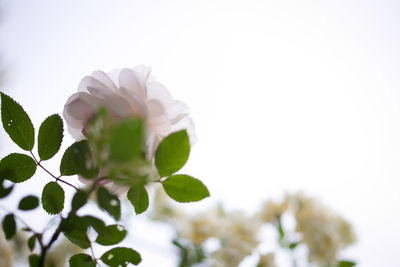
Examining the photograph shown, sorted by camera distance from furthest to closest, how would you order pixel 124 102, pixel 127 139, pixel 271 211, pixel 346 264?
1. pixel 271 211
2. pixel 346 264
3. pixel 124 102
4. pixel 127 139

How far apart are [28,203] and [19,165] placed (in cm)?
7

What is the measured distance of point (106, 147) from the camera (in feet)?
0.73

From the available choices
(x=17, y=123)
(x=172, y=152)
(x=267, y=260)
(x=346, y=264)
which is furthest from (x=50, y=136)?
(x=346, y=264)

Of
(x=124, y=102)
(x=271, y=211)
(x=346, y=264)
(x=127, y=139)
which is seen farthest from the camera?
(x=271, y=211)

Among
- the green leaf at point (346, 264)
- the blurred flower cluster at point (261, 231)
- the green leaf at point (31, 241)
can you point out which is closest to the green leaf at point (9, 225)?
the green leaf at point (31, 241)

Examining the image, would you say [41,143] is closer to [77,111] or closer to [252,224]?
[77,111]

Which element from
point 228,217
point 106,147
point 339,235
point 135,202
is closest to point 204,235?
point 228,217

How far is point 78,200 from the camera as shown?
0.25m

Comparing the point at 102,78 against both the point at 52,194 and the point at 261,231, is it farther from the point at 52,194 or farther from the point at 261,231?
the point at 261,231

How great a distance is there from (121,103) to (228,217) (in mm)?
968

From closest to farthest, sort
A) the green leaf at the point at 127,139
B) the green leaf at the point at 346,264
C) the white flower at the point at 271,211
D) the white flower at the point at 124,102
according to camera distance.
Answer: the green leaf at the point at 127,139 → the white flower at the point at 124,102 → the green leaf at the point at 346,264 → the white flower at the point at 271,211

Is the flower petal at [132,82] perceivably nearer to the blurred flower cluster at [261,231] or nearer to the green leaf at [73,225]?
the green leaf at [73,225]

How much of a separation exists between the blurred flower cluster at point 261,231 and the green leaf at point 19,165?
0.70 m

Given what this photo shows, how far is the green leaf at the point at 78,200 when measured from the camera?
0.80ft
